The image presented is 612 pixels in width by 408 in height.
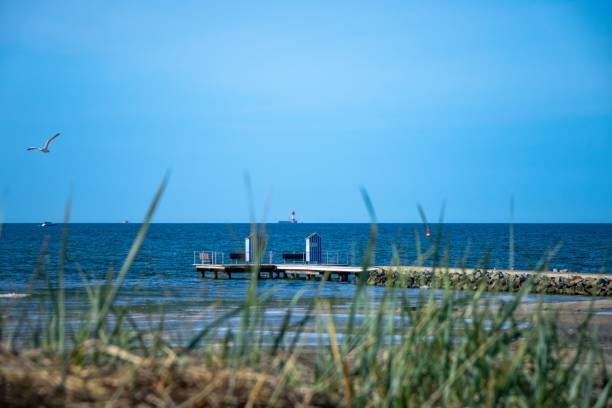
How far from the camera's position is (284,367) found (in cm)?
339

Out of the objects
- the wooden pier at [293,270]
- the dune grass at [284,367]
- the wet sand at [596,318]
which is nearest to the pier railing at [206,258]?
the wooden pier at [293,270]

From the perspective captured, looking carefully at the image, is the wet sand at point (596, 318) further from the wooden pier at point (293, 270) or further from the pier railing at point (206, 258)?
the pier railing at point (206, 258)

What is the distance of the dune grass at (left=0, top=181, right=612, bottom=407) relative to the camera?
113 inches

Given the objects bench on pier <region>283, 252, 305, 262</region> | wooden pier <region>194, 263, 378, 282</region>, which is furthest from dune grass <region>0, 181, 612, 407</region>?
bench on pier <region>283, 252, 305, 262</region>

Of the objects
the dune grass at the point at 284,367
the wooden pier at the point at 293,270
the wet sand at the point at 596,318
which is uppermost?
the dune grass at the point at 284,367

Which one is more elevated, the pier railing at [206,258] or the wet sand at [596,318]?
the pier railing at [206,258]

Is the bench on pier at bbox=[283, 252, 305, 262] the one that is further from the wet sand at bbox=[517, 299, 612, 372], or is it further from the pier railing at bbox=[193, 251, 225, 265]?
the wet sand at bbox=[517, 299, 612, 372]

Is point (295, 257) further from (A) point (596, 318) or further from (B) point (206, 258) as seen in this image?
(A) point (596, 318)

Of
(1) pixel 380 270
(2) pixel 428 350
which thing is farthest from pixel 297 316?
(1) pixel 380 270

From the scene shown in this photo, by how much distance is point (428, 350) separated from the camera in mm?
3648

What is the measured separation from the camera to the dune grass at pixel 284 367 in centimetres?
286

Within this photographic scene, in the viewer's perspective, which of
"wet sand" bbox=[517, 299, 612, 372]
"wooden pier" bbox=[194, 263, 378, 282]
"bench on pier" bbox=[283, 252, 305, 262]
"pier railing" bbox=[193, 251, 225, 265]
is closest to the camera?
"wet sand" bbox=[517, 299, 612, 372]

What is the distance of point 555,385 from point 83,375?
189 cm

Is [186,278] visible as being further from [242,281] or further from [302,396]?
[302,396]
